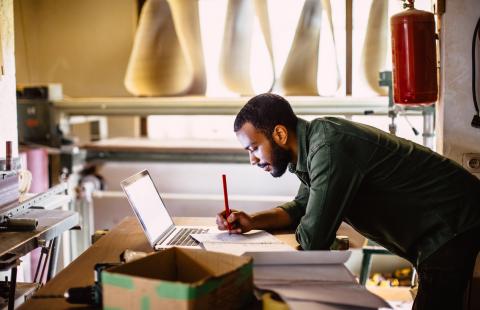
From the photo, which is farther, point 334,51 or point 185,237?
point 334,51

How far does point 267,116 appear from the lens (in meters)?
2.12

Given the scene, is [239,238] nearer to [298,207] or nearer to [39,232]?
[298,207]

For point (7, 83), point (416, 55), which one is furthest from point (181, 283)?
point (7, 83)

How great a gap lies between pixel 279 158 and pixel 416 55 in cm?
107

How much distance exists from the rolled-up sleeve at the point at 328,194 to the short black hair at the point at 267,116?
0.26 m

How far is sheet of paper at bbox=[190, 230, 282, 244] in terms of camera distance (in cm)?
207

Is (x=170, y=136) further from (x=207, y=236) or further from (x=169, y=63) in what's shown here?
(x=207, y=236)

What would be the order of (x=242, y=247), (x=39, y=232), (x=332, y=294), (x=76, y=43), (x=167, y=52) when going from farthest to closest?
(x=76, y=43) → (x=167, y=52) → (x=39, y=232) → (x=242, y=247) → (x=332, y=294)

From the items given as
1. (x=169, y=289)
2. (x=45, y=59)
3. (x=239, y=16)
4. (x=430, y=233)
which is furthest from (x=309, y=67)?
(x=169, y=289)

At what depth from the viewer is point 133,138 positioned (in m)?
5.07

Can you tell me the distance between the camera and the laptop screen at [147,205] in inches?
83.0

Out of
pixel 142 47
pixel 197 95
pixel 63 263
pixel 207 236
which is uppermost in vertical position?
pixel 142 47

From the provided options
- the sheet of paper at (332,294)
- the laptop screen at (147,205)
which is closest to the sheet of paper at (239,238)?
the laptop screen at (147,205)

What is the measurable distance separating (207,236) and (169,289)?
34.2 inches
